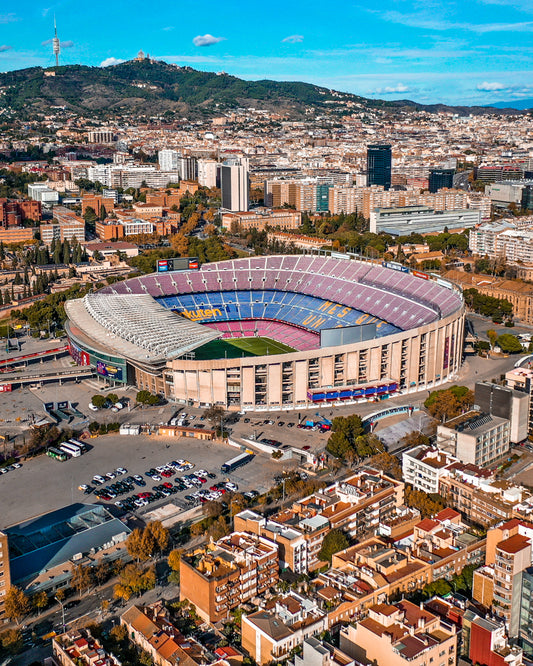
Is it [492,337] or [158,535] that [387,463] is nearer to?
[158,535]

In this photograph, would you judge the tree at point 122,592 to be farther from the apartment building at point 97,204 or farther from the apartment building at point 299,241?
the apartment building at point 97,204

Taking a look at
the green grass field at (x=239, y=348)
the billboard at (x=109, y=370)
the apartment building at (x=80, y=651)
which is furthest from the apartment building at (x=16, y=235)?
the apartment building at (x=80, y=651)

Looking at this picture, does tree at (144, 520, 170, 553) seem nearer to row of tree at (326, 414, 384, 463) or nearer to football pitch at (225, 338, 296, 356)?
row of tree at (326, 414, 384, 463)

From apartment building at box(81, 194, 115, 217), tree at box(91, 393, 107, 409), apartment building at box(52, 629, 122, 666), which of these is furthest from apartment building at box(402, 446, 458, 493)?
apartment building at box(81, 194, 115, 217)

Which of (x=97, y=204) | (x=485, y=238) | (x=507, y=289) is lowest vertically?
(x=507, y=289)

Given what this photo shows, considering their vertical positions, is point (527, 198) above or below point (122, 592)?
above

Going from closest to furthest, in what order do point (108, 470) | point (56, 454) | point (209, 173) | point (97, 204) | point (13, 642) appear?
point (13, 642) < point (108, 470) < point (56, 454) < point (97, 204) < point (209, 173)

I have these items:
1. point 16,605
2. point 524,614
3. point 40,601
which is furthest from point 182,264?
point 524,614
